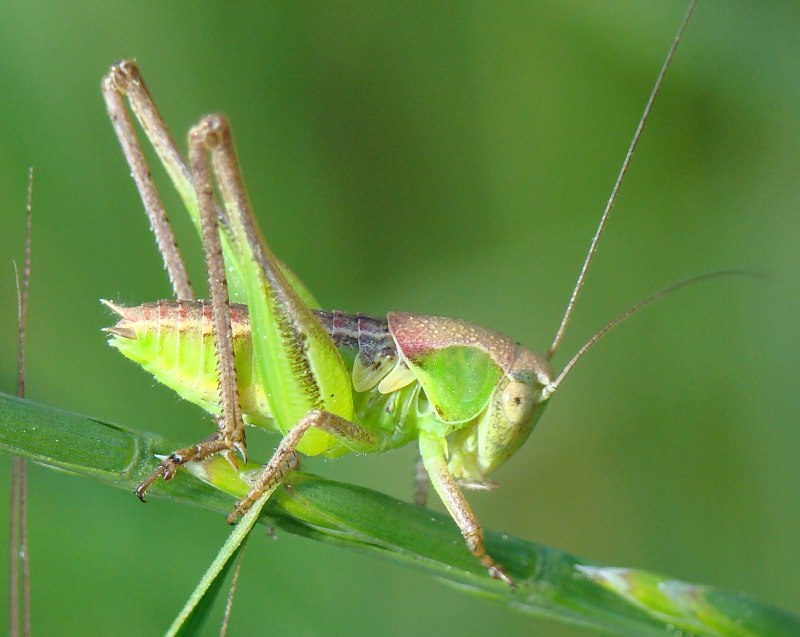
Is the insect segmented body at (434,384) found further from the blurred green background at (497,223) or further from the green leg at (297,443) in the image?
the blurred green background at (497,223)

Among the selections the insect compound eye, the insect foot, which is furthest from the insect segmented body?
the insect foot

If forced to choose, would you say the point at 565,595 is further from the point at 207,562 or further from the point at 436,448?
the point at 207,562

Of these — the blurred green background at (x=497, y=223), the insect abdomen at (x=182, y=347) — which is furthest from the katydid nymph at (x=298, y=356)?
the blurred green background at (x=497, y=223)

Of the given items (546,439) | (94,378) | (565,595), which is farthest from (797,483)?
(94,378)

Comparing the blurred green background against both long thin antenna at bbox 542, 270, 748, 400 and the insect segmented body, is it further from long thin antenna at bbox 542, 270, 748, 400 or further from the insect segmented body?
long thin antenna at bbox 542, 270, 748, 400

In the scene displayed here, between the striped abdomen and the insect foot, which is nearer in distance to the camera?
the insect foot

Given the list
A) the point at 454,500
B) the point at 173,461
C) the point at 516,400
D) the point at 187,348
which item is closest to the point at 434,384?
A: the point at 516,400
